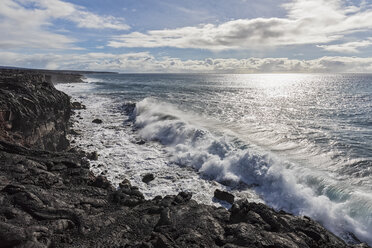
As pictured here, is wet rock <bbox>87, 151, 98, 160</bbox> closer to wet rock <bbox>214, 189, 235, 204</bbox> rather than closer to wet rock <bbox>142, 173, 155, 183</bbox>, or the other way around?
wet rock <bbox>142, 173, 155, 183</bbox>

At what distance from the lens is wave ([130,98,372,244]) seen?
13.6 m

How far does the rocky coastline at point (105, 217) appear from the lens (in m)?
8.45

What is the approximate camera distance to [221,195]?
15.6 metres

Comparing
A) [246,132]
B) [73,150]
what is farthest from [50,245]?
[246,132]

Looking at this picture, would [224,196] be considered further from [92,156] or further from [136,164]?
[92,156]

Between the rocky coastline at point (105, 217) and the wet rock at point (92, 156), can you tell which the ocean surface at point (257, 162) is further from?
the rocky coastline at point (105, 217)

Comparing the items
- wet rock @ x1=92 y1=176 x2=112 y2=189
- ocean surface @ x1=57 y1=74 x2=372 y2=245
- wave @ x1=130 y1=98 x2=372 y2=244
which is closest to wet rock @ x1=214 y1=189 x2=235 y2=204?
ocean surface @ x1=57 y1=74 x2=372 y2=245

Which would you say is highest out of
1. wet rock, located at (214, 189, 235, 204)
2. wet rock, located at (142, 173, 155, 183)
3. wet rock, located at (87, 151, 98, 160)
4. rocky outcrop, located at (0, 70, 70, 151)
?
rocky outcrop, located at (0, 70, 70, 151)

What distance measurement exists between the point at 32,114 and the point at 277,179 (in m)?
19.2

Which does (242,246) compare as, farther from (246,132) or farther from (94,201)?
(246,132)

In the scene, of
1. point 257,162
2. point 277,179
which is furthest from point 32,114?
point 277,179

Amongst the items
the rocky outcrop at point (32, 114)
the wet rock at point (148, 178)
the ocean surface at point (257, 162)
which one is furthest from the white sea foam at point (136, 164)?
the rocky outcrop at point (32, 114)

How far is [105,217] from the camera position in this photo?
398 inches

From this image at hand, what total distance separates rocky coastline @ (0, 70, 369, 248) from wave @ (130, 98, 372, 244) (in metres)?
3.16
